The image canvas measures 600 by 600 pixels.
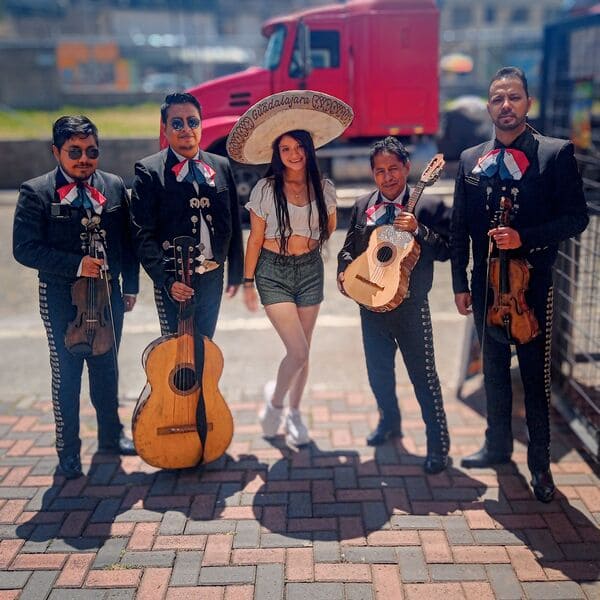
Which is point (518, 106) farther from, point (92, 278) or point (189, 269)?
point (92, 278)

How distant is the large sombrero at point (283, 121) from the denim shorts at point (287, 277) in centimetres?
56

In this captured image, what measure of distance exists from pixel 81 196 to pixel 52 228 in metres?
0.22

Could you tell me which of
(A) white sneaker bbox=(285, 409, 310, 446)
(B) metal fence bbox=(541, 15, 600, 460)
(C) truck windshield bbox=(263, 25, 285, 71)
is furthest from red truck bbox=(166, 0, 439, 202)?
(A) white sneaker bbox=(285, 409, 310, 446)

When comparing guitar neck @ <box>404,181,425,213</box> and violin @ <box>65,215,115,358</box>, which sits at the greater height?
guitar neck @ <box>404,181,425,213</box>

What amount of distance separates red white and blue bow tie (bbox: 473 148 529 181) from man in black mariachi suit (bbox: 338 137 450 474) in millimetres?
346

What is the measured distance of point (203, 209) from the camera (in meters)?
3.50

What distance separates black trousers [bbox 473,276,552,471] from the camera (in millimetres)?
3295

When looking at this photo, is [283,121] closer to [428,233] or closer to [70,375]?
[428,233]

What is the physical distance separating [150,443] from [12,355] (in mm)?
2353

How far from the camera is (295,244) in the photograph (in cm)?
360

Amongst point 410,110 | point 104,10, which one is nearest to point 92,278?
point 410,110

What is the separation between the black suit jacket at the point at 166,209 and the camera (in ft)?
11.2

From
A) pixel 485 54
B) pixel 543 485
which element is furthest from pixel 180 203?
pixel 485 54

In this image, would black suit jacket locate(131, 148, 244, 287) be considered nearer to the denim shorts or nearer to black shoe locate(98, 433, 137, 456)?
the denim shorts
